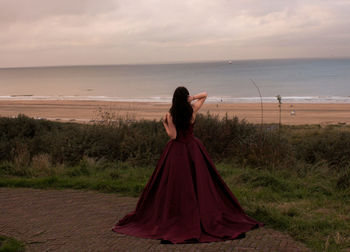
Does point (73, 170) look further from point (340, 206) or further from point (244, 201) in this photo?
point (340, 206)

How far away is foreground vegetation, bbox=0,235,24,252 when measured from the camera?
179 inches

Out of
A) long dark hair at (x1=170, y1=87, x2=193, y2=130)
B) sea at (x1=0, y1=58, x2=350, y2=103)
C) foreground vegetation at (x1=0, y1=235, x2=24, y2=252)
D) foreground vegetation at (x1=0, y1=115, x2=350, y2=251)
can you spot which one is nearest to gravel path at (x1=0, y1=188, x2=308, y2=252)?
foreground vegetation at (x1=0, y1=235, x2=24, y2=252)

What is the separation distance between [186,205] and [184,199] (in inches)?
3.0

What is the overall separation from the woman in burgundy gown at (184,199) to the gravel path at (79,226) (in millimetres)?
174

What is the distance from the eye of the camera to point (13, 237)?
5031mm

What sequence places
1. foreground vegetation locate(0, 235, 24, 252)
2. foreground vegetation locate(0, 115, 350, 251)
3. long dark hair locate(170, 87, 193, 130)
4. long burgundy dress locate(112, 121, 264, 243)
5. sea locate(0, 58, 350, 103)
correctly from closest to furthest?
foreground vegetation locate(0, 235, 24, 252) → long burgundy dress locate(112, 121, 264, 243) → long dark hair locate(170, 87, 193, 130) → foreground vegetation locate(0, 115, 350, 251) → sea locate(0, 58, 350, 103)

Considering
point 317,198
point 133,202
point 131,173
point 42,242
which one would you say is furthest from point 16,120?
point 317,198

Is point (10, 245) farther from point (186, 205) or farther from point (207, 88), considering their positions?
point (207, 88)

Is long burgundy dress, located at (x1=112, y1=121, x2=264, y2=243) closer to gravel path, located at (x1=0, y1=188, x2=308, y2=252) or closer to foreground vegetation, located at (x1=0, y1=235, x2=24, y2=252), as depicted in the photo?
gravel path, located at (x1=0, y1=188, x2=308, y2=252)

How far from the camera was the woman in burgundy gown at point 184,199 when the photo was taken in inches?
194

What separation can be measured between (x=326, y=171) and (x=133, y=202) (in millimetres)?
4235

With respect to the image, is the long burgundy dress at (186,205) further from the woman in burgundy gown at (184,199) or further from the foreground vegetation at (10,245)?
the foreground vegetation at (10,245)

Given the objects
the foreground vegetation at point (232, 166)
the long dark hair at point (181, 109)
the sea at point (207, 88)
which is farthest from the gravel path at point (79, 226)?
the sea at point (207, 88)

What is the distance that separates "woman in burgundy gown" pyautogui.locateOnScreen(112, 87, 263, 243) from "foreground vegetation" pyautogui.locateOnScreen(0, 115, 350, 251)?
0.68m
